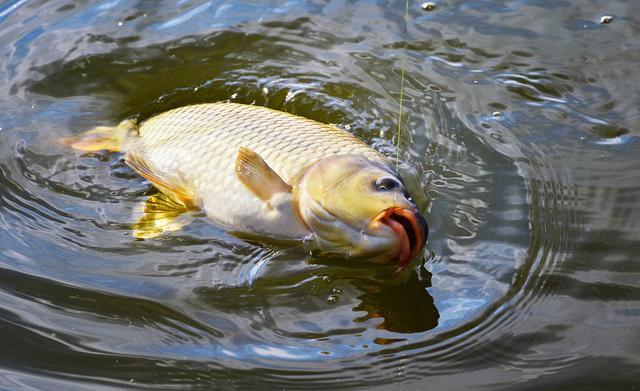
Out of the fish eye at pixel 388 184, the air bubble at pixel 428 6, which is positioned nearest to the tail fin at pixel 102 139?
the fish eye at pixel 388 184

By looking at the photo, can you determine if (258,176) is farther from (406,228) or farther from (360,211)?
(406,228)

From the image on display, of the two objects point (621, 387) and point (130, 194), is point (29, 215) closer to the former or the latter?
point (130, 194)

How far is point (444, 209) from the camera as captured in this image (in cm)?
323

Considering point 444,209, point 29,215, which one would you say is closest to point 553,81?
point 444,209

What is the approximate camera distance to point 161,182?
337cm

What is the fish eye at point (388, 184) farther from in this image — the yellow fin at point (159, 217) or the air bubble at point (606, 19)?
the air bubble at point (606, 19)

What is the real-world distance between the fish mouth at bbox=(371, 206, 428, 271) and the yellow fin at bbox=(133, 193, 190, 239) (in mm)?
889

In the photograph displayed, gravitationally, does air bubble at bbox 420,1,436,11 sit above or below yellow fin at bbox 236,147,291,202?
below

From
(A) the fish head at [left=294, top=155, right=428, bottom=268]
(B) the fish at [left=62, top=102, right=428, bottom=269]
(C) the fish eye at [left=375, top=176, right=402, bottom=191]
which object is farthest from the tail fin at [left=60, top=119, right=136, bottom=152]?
(C) the fish eye at [left=375, top=176, right=402, bottom=191]

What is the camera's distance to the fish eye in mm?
2805

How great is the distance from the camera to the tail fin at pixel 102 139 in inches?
149

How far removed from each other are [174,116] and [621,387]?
80.1 inches

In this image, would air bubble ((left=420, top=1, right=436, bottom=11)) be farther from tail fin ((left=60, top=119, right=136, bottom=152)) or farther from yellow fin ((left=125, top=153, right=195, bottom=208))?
yellow fin ((left=125, top=153, right=195, bottom=208))

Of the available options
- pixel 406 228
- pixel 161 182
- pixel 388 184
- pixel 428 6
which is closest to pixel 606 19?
pixel 428 6
